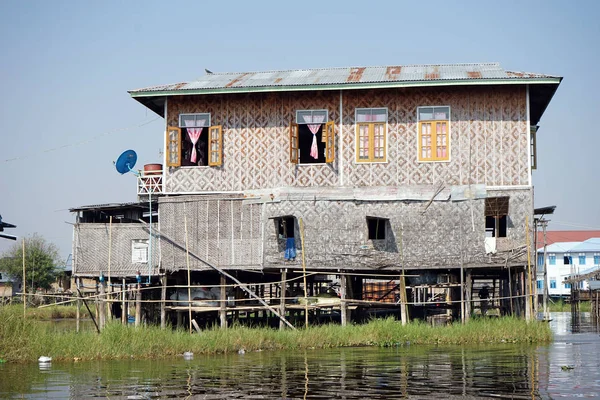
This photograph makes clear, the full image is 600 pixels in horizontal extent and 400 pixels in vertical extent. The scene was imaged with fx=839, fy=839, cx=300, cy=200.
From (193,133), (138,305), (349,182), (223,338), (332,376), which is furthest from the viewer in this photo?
(193,133)

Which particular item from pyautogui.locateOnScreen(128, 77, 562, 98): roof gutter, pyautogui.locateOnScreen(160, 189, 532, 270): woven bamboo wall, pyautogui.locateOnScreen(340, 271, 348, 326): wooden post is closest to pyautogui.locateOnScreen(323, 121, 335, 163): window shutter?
pyautogui.locateOnScreen(128, 77, 562, 98): roof gutter

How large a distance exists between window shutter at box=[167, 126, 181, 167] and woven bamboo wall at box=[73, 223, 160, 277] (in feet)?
5.99

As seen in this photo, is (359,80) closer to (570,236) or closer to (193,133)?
(193,133)

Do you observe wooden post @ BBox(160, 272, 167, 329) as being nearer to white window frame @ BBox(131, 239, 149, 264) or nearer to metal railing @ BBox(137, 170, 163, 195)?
white window frame @ BBox(131, 239, 149, 264)

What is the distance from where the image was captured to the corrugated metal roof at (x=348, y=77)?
21.6 meters

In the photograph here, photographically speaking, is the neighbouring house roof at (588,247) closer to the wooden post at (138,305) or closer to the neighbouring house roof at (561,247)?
the neighbouring house roof at (561,247)

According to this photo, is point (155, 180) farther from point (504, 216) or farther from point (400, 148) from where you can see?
point (504, 216)

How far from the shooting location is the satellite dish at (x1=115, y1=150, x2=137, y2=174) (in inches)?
878

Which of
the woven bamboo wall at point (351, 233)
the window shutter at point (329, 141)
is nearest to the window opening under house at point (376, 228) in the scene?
the woven bamboo wall at point (351, 233)

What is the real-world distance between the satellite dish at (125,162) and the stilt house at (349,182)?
708 mm

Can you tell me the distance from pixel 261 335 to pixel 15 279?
→ 42.2 metres

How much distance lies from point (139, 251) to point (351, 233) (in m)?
5.80

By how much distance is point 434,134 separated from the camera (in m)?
22.0

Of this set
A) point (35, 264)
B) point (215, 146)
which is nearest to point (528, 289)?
point (215, 146)
